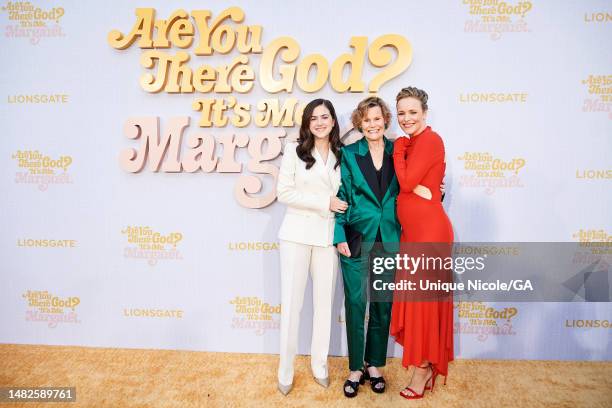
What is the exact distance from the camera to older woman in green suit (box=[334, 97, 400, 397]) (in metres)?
2.43

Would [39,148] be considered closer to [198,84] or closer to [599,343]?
[198,84]

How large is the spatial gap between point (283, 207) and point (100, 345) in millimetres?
1730

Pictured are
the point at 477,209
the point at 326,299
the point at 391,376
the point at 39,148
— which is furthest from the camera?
the point at 39,148

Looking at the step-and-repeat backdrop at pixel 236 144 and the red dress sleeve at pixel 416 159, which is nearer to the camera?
the red dress sleeve at pixel 416 159

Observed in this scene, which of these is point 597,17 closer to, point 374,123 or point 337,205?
point 374,123

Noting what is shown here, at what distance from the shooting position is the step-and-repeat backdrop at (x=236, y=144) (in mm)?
2875

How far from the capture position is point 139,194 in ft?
10.1

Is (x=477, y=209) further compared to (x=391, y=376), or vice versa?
(x=477, y=209)

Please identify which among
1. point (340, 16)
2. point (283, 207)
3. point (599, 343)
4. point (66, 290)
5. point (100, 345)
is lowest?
point (100, 345)

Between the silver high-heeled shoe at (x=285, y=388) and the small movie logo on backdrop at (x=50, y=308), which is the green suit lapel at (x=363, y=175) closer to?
the silver high-heeled shoe at (x=285, y=388)

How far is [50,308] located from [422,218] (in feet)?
9.18

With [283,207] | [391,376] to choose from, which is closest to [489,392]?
[391,376]

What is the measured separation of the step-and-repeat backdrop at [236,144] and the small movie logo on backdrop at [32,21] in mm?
14

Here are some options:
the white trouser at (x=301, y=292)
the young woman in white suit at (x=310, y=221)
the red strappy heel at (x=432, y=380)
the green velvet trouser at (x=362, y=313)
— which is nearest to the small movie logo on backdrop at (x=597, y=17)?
the young woman in white suit at (x=310, y=221)
